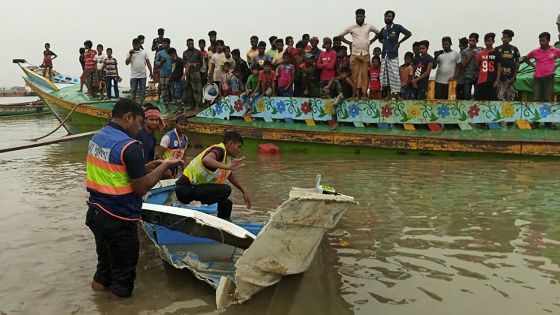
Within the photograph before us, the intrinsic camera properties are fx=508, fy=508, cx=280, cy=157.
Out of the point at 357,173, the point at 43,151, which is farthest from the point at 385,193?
the point at 43,151

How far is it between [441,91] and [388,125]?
4.24 feet

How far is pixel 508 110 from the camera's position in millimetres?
10086

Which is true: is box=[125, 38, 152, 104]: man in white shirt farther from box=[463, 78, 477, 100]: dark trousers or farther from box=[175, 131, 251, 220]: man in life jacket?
box=[175, 131, 251, 220]: man in life jacket

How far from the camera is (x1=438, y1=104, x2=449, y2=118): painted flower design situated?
10445 mm

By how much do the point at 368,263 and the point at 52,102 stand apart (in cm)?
1278

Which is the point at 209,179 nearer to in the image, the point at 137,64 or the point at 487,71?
the point at 487,71

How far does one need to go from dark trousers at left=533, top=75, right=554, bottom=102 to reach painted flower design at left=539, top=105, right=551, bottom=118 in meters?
0.36

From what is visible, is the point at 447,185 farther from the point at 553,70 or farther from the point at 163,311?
the point at 163,311

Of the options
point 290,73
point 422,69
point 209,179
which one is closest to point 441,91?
point 422,69

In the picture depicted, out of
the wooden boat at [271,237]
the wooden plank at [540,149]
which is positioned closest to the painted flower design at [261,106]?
the wooden plank at [540,149]

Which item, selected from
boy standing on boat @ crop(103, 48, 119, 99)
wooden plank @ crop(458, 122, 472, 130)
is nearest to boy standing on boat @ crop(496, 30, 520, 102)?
wooden plank @ crop(458, 122, 472, 130)

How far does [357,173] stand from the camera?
29.6 feet

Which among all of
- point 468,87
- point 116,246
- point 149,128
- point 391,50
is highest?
point 391,50

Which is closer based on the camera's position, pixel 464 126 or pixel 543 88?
pixel 543 88
